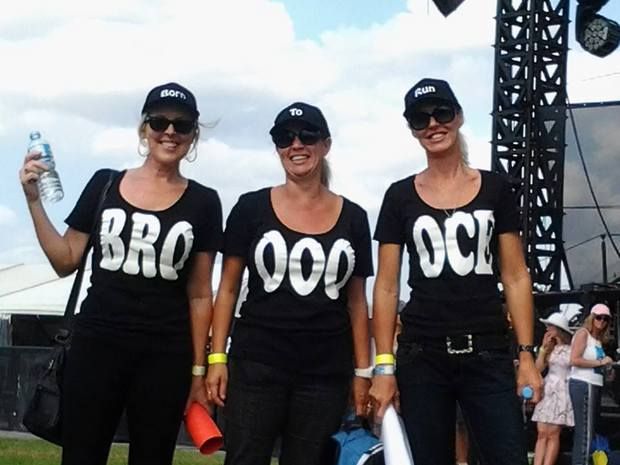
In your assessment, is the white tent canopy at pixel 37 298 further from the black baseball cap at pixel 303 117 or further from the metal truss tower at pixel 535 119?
the black baseball cap at pixel 303 117

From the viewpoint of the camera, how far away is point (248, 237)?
16.0 ft

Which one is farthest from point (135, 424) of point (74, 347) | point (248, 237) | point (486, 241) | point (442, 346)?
point (486, 241)

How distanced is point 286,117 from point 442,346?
1.11 m

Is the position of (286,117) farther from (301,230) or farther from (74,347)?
(74,347)

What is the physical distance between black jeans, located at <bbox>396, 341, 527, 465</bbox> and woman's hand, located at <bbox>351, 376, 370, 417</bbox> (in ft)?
0.72

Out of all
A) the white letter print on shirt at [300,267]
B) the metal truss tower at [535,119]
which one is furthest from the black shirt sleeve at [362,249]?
the metal truss tower at [535,119]

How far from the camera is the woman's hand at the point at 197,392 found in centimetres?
487

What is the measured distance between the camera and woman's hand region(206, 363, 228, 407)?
4.84 m

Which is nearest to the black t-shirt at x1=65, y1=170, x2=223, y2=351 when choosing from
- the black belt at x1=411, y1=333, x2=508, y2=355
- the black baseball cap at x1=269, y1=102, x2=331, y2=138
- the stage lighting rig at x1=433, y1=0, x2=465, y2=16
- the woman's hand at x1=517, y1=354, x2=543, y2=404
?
the black baseball cap at x1=269, y1=102, x2=331, y2=138

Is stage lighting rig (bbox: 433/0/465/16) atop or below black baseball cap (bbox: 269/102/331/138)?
atop

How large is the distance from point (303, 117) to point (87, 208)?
0.93m

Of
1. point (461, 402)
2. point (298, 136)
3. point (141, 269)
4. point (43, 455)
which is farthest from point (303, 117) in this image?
point (43, 455)

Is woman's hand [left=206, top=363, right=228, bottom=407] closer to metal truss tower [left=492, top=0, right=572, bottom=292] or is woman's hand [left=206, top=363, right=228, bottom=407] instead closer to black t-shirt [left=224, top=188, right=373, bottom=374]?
black t-shirt [left=224, top=188, right=373, bottom=374]

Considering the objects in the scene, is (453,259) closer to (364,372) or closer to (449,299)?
(449,299)
